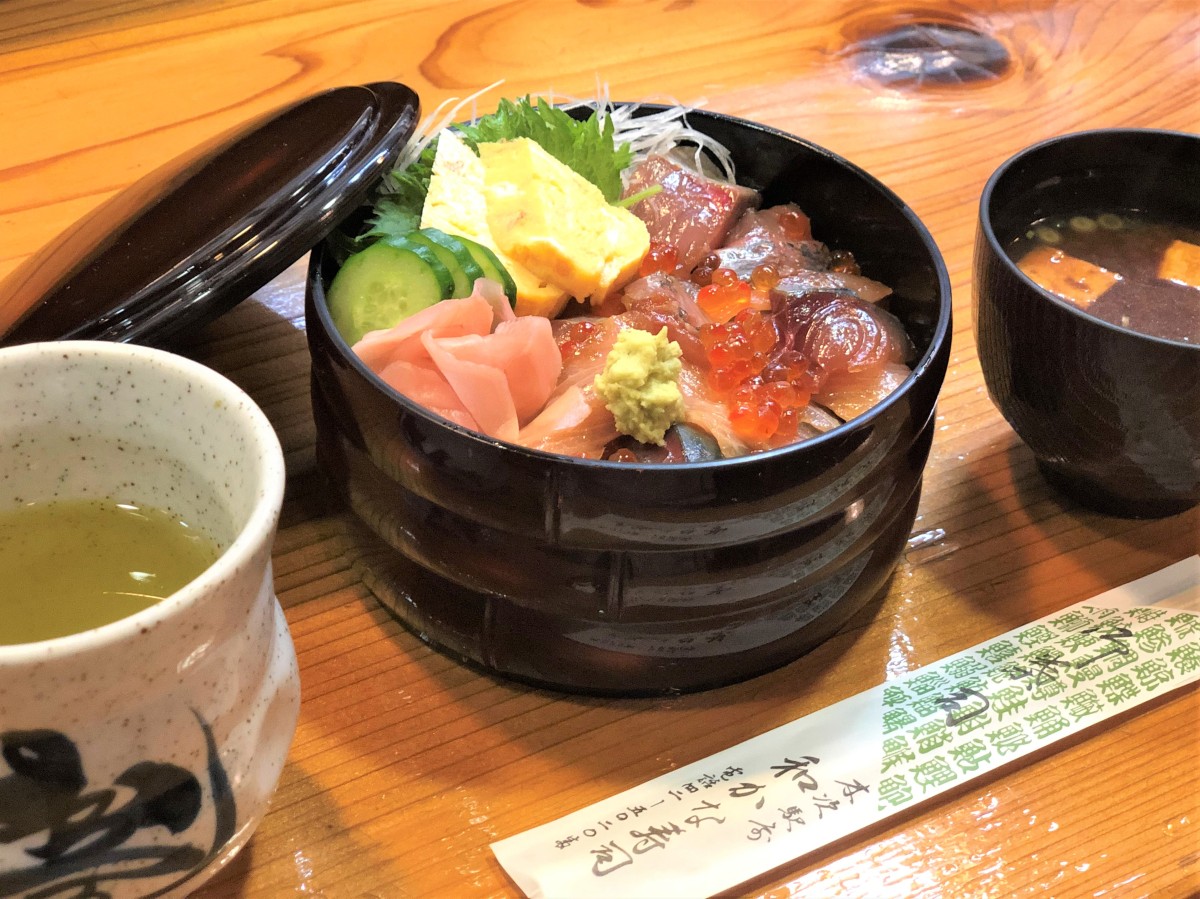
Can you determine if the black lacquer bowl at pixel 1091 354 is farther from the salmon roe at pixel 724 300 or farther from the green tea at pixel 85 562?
the green tea at pixel 85 562

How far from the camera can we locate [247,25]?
7.31 ft

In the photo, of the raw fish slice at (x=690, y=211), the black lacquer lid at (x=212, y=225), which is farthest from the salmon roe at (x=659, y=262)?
the black lacquer lid at (x=212, y=225)

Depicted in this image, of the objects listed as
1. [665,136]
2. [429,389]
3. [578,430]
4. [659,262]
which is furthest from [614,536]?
[665,136]

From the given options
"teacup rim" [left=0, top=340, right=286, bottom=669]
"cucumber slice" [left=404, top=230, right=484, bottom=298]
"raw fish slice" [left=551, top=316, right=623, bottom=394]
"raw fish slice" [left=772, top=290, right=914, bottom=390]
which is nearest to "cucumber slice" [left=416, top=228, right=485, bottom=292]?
"cucumber slice" [left=404, top=230, right=484, bottom=298]

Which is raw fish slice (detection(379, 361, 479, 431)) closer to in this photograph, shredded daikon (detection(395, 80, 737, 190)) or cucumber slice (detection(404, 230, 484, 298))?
cucumber slice (detection(404, 230, 484, 298))

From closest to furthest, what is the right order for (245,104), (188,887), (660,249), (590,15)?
→ 1. (188,887)
2. (660,249)
3. (245,104)
4. (590,15)

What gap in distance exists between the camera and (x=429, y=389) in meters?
Result: 1.13

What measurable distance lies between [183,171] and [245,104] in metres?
0.79

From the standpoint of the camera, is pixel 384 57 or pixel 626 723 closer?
pixel 626 723

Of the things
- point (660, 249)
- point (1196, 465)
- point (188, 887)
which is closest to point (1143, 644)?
point (1196, 465)

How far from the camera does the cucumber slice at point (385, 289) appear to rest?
121 cm

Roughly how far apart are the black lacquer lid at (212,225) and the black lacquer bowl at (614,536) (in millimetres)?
81

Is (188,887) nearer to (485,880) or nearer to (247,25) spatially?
(485,880)

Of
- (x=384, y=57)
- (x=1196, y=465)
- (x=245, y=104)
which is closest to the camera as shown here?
(x=1196, y=465)
